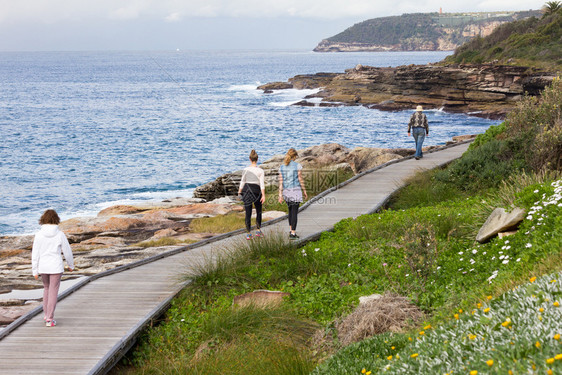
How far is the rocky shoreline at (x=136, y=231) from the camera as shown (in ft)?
43.6

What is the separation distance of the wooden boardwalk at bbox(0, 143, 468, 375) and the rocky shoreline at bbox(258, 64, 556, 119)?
48100 mm

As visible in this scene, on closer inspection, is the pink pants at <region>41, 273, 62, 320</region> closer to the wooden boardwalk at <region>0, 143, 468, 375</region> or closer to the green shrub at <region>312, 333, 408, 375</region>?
the wooden boardwalk at <region>0, 143, 468, 375</region>

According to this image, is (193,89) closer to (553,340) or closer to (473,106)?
(473,106)

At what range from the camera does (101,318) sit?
28.0 feet

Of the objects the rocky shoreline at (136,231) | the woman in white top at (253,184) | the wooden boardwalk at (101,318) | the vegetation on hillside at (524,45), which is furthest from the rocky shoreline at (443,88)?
the wooden boardwalk at (101,318)

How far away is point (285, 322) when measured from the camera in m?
8.15

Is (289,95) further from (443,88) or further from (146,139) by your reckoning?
(146,139)

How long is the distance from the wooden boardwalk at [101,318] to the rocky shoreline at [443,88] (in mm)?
48100

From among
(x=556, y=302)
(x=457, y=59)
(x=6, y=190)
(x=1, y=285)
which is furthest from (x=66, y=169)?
(x=457, y=59)

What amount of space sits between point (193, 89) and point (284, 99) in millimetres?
31333

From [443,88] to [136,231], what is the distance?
55.9 metres

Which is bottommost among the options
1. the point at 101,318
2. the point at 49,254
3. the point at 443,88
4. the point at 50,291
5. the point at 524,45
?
the point at 101,318

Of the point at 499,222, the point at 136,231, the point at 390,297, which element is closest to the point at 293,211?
the point at 499,222

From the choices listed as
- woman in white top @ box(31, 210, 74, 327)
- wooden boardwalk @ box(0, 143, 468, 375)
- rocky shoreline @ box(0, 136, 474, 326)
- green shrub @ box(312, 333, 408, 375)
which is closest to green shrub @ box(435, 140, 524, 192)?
wooden boardwalk @ box(0, 143, 468, 375)
